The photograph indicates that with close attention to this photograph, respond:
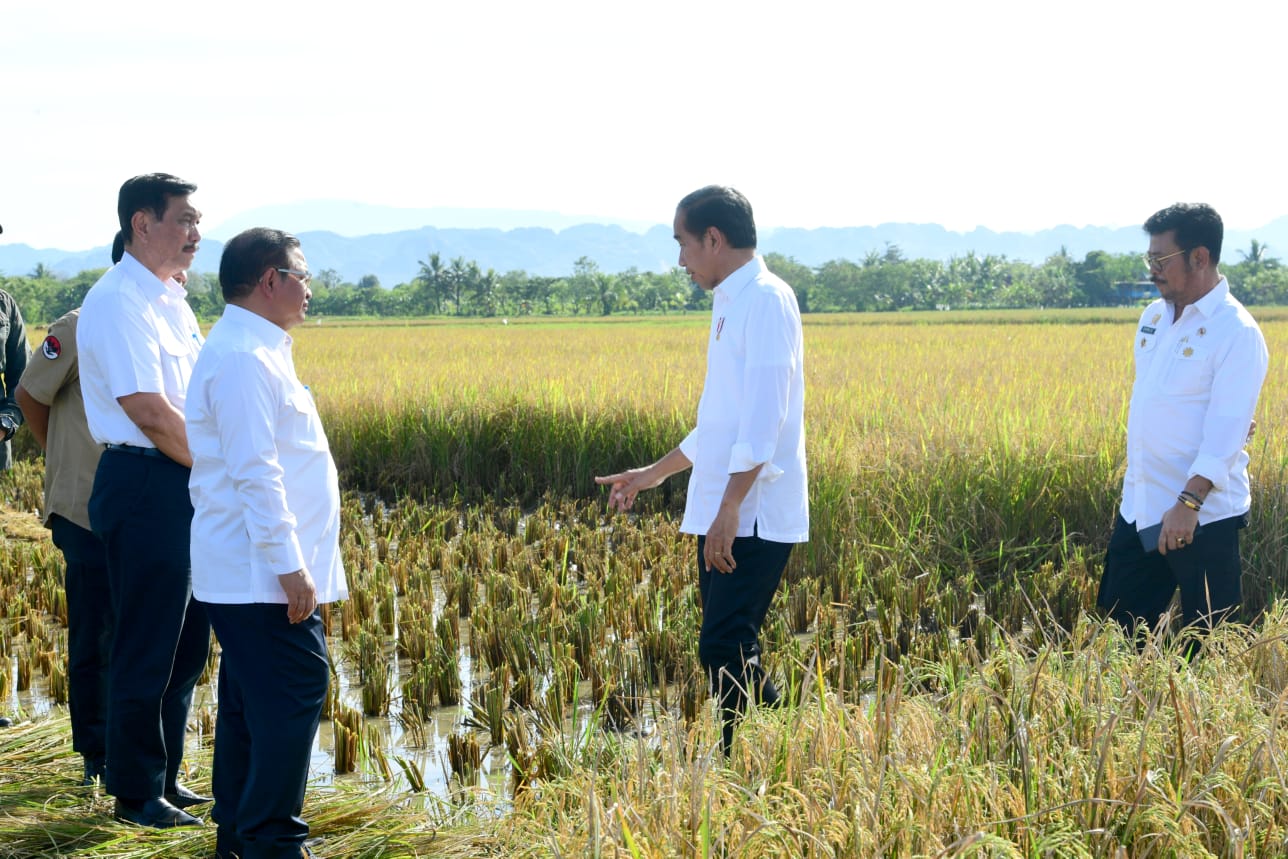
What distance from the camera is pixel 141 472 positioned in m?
2.95

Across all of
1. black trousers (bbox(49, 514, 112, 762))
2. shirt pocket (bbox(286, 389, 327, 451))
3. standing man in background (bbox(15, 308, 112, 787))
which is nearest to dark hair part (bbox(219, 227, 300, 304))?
shirt pocket (bbox(286, 389, 327, 451))

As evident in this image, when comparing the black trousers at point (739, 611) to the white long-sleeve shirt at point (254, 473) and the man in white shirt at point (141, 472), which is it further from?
the man in white shirt at point (141, 472)

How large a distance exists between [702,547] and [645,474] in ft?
1.07

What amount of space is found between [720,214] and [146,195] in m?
1.60

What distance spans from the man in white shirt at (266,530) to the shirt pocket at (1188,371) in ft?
8.31

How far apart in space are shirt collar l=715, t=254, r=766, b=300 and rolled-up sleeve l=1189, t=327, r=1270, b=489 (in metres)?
1.47

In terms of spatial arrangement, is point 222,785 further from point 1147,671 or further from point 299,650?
point 1147,671

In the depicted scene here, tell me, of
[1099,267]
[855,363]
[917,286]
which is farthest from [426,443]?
[917,286]

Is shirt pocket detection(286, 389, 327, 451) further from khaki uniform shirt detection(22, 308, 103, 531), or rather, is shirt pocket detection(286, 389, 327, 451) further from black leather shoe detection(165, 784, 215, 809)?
black leather shoe detection(165, 784, 215, 809)

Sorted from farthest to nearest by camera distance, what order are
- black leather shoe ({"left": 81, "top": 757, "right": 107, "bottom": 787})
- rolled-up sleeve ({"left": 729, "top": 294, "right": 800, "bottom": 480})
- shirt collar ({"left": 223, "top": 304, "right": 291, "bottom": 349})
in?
black leather shoe ({"left": 81, "top": 757, "right": 107, "bottom": 787}), rolled-up sleeve ({"left": 729, "top": 294, "right": 800, "bottom": 480}), shirt collar ({"left": 223, "top": 304, "right": 291, "bottom": 349})

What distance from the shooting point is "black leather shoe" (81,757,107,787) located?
129 inches

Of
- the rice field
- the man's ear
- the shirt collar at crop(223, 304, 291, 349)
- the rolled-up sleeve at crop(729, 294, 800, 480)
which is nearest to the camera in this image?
the rice field

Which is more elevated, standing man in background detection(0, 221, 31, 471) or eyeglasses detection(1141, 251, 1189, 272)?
eyeglasses detection(1141, 251, 1189, 272)

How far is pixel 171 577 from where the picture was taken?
9.73 feet
